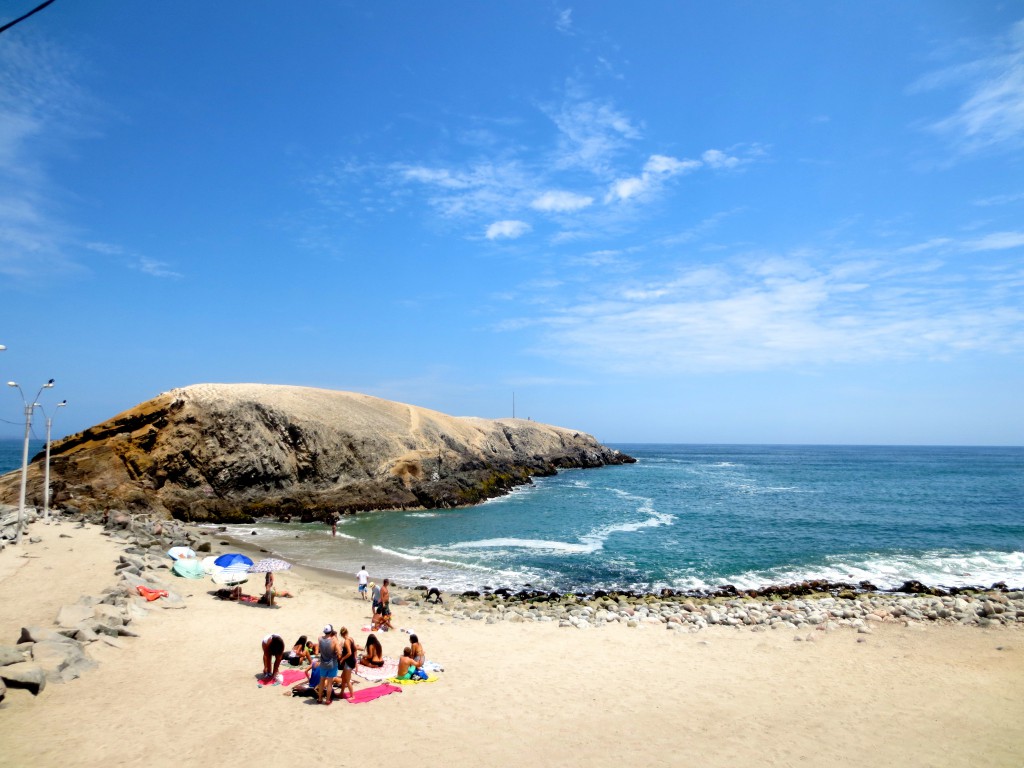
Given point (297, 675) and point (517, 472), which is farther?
point (517, 472)

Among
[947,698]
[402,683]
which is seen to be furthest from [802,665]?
[402,683]

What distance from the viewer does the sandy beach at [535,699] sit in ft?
30.9

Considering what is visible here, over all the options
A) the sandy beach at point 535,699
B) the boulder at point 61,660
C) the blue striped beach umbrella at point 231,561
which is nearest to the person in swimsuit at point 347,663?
the sandy beach at point 535,699

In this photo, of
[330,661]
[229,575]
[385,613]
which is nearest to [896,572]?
[385,613]

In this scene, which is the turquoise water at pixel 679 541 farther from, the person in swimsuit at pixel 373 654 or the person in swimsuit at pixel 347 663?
the person in swimsuit at pixel 347 663

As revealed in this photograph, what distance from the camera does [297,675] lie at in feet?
40.4

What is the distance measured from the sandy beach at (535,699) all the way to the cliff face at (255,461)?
2331cm

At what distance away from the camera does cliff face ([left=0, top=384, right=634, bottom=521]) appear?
3869 centimetres

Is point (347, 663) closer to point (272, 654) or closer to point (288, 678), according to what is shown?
point (288, 678)

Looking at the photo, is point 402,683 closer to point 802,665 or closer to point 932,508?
point 802,665

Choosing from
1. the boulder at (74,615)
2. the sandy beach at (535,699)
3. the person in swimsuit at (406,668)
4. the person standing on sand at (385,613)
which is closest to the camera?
the sandy beach at (535,699)

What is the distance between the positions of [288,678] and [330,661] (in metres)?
1.61

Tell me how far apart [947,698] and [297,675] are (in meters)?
14.6

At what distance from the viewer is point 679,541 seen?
111 ft
